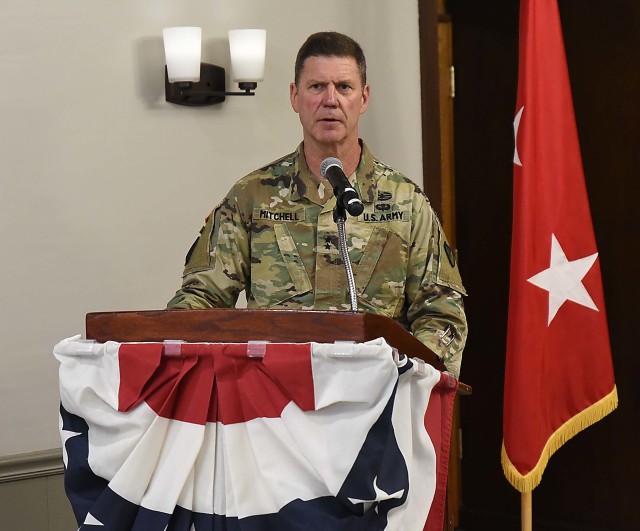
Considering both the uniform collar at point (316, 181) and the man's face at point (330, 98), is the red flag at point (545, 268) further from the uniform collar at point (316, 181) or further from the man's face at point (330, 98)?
the man's face at point (330, 98)

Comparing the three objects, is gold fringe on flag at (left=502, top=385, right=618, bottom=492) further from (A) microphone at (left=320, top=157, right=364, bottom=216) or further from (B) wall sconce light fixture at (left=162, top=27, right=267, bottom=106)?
(A) microphone at (left=320, top=157, right=364, bottom=216)

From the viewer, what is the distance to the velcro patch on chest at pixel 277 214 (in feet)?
7.82

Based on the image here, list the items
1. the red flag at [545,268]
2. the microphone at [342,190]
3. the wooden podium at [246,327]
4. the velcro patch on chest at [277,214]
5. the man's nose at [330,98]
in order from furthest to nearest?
the red flag at [545,268], the velcro patch on chest at [277,214], the man's nose at [330,98], the microphone at [342,190], the wooden podium at [246,327]

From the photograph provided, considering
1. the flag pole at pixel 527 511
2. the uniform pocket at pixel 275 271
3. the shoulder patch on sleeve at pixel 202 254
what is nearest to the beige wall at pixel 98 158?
the shoulder patch on sleeve at pixel 202 254

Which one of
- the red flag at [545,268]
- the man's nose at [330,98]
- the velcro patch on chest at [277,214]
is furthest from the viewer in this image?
the red flag at [545,268]

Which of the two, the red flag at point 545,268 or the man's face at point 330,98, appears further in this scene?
the red flag at point 545,268

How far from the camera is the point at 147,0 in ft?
10.1

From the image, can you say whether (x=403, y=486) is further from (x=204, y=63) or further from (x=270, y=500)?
(x=204, y=63)

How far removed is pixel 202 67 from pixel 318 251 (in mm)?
1054

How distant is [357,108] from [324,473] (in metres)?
1.04

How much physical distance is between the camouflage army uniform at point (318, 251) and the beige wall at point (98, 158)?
710 millimetres

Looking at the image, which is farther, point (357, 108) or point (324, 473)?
point (357, 108)

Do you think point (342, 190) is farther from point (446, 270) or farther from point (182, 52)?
point (182, 52)

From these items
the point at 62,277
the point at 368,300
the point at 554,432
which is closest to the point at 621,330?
the point at 554,432
